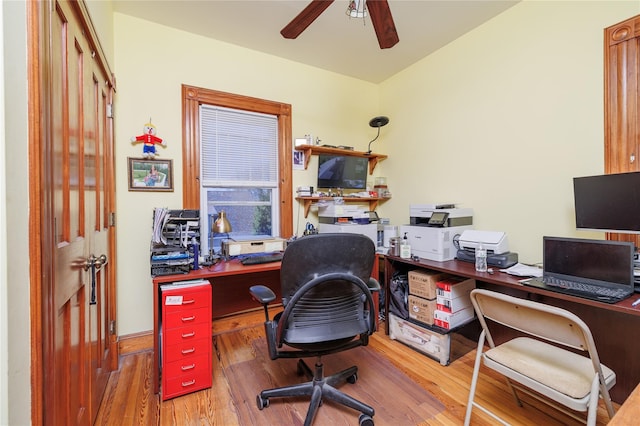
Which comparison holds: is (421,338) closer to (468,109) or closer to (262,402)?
(262,402)

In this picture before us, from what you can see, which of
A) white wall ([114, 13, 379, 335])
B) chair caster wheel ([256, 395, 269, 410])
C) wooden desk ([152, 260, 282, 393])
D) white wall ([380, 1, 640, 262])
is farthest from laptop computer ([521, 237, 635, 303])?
white wall ([114, 13, 379, 335])

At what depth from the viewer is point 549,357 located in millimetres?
1412

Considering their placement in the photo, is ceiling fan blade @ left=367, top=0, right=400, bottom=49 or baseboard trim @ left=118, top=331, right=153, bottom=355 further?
baseboard trim @ left=118, top=331, right=153, bottom=355

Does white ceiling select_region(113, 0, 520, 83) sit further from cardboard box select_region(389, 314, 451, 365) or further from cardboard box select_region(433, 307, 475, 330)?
cardboard box select_region(389, 314, 451, 365)

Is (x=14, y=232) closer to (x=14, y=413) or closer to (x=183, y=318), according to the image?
(x=14, y=413)

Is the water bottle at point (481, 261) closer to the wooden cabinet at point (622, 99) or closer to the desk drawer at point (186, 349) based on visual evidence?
the wooden cabinet at point (622, 99)

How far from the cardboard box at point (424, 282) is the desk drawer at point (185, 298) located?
1592 mm

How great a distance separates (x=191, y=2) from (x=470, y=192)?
9.24ft

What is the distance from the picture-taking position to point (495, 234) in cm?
216

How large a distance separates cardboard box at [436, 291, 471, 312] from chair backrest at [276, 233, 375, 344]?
2.78 feet

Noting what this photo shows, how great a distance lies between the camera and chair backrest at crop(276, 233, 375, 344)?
1.35m

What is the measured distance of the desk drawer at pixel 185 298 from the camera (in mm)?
1724

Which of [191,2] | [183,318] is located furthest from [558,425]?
[191,2]

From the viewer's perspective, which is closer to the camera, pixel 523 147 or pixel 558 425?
pixel 558 425
